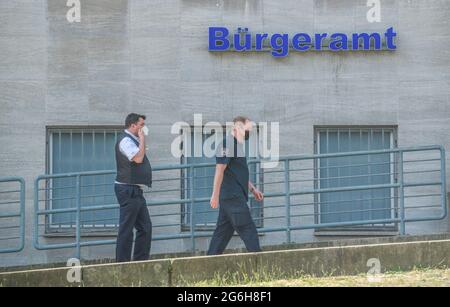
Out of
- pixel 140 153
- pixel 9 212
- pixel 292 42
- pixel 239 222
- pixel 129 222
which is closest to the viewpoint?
pixel 239 222

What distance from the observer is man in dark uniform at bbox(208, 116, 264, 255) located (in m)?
11.5

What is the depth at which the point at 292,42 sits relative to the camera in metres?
16.3

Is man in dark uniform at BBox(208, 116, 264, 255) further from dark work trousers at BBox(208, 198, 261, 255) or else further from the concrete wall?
the concrete wall

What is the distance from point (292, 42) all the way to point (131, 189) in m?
4.98

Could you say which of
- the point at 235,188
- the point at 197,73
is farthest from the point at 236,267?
the point at 197,73

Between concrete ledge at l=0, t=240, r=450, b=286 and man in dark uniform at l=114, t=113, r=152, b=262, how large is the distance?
4.73 ft

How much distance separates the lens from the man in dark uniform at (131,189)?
12305mm

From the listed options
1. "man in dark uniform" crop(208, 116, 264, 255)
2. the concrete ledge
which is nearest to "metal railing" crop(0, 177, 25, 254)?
the concrete ledge

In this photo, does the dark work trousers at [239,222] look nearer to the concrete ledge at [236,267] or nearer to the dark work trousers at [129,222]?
the concrete ledge at [236,267]

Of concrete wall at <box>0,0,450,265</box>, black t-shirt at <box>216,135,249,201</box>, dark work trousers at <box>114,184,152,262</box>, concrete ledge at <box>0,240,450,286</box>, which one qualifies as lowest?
concrete ledge at <box>0,240,450,286</box>

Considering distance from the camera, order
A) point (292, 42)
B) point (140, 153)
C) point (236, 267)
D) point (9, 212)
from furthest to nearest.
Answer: point (292, 42) → point (9, 212) → point (140, 153) → point (236, 267)

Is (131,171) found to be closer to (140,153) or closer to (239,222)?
(140,153)

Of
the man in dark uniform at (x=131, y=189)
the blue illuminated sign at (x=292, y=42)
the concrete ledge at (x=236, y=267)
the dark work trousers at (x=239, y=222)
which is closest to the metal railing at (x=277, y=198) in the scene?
the blue illuminated sign at (x=292, y=42)

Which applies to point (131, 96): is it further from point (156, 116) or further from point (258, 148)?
point (258, 148)
